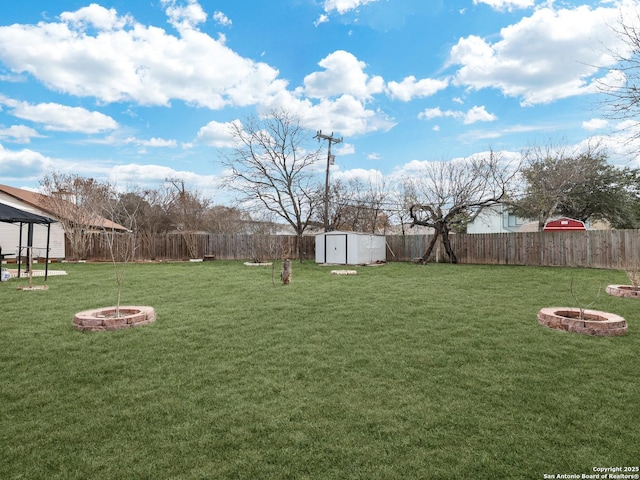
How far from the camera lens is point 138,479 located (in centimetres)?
178

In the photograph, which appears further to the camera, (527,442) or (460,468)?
(527,442)

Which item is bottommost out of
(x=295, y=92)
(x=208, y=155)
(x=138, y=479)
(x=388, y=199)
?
(x=138, y=479)

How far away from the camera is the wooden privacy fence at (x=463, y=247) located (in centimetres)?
1272

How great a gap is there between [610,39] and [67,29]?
1101 centimetres

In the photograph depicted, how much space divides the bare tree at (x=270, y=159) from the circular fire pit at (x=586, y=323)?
14.6 meters

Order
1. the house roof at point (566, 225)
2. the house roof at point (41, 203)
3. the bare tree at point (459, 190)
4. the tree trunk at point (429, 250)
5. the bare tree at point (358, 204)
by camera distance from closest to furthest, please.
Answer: the house roof at point (566, 225)
the bare tree at point (459, 190)
the tree trunk at point (429, 250)
the house roof at point (41, 203)
the bare tree at point (358, 204)

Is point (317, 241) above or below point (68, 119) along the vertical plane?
below

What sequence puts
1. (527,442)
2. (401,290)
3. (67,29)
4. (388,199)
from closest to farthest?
1. (527,442)
2. (401,290)
3. (67,29)
4. (388,199)

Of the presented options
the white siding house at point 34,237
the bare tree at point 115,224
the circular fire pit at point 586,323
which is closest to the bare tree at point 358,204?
the bare tree at point 115,224

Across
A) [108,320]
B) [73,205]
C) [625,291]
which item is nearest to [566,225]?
[625,291]

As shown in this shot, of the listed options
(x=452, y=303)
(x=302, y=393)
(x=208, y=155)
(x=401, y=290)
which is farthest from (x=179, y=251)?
(x=302, y=393)

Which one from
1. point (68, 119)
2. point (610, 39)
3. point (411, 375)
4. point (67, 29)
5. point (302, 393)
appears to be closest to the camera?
point (302, 393)

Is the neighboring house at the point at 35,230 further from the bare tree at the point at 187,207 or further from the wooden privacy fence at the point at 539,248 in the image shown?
the wooden privacy fence at the point at 539,248

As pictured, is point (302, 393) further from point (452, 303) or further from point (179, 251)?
point (179, 251)
